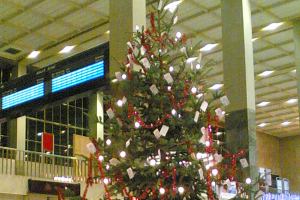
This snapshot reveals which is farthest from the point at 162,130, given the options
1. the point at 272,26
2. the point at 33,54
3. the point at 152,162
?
the point at 33,54

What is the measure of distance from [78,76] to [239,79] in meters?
4.20

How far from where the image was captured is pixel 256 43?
23.3m

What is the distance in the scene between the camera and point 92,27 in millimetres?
21062

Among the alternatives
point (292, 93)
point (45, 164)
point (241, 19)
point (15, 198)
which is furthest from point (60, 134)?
point (241, 19)

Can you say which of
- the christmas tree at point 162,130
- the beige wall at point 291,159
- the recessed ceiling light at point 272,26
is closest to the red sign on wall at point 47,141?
the recessed ceiling light at point 272,26

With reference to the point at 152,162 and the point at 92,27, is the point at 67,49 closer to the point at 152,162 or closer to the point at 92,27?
the point at 92,27

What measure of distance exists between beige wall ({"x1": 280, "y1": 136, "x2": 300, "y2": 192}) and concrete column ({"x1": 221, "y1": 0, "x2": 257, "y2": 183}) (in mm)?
35262

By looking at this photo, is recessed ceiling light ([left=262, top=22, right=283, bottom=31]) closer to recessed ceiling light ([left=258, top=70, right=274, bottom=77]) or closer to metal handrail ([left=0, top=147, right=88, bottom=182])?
recessed ceiling light ([left=258, top=70, right=274, bottom=77])

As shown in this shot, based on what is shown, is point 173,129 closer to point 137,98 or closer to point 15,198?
point 137,98

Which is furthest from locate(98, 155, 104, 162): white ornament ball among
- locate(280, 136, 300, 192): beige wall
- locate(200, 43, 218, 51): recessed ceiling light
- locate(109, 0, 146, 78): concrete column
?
locate(280, 136, 300, 192): beige wall

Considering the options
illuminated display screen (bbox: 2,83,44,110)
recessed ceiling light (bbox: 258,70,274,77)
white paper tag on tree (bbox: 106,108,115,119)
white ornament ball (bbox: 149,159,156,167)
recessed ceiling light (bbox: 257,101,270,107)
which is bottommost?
white ornament ball (bbox: 149,159,156,167)

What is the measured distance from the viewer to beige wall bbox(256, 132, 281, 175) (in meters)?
44.9

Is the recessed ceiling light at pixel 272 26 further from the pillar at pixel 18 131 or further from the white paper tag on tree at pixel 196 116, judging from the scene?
the white paper tag on tree at pixel 196 116

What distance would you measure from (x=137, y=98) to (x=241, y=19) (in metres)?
7.12
